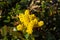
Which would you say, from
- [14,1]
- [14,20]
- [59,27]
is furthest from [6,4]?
[59,27]

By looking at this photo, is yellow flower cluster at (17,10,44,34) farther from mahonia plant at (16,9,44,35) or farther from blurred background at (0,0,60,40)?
blurred background at (0,0,60,40)

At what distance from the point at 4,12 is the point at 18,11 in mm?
205

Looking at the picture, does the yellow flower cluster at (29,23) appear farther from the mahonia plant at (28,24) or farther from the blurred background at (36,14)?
the blurred background at (36,14)

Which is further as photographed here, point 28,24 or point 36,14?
point 36,14

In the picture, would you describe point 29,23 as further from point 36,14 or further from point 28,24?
point 36,14

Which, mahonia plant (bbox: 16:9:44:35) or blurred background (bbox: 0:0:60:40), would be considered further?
blurred background (bbox: 0:0:60:40)

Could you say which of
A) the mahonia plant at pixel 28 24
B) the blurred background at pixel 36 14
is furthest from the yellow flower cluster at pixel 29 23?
the blurred background at pixel 36 14

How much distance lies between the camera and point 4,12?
9.24ft

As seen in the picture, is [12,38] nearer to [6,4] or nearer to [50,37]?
[50,37]

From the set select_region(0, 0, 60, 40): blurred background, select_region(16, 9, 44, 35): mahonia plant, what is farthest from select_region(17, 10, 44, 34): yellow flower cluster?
select_region(0, 0, 60, 40): blurred background

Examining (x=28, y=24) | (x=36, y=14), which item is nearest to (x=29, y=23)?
(x=28, y=24)

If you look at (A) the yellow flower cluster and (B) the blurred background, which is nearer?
(A) the yellow flower cluster

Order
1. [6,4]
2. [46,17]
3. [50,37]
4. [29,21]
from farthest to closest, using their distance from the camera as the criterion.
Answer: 1. [6,4]
2. [46,17]
3. [50,37]
4. [29,21]

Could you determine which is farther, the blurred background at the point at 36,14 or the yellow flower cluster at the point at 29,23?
the blurred background at the point at 36,14
